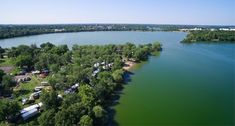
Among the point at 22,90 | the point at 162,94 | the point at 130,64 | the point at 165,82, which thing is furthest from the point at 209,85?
the point at 22,90

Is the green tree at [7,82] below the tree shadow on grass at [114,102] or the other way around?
the other way around

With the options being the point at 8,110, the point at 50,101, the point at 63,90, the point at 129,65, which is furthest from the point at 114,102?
the point at 129,65

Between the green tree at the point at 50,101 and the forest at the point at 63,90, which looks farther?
the green tree at the point at 50,101

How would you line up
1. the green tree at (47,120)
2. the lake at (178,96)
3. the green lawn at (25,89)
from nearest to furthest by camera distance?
the green tree at (47,120) < the lake at (178,96) < the green lawn at (25,89)

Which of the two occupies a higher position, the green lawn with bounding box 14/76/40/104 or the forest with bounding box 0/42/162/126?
the forest with bounding box 0/42/162/126

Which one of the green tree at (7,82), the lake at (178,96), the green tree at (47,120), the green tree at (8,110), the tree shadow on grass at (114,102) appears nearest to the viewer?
the green tree at (47,120)

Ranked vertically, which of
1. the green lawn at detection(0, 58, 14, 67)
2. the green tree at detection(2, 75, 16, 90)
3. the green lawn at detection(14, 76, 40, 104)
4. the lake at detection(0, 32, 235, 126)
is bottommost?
the lake at detection(0, 32, 235, 126)

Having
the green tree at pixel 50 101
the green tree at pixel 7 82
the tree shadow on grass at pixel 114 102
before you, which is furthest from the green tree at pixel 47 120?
the green tree at pixel 7 82

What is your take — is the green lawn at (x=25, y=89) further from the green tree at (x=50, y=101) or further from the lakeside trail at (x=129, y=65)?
the lakeside trail at (x=129, y=65)

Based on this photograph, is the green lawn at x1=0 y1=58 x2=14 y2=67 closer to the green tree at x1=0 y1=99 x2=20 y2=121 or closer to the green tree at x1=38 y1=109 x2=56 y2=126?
the green tree at x1=0 y1=99 x2=20 y2=121

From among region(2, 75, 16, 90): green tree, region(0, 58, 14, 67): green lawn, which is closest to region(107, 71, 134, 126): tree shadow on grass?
region(2, 75, 16, 90): green tree
